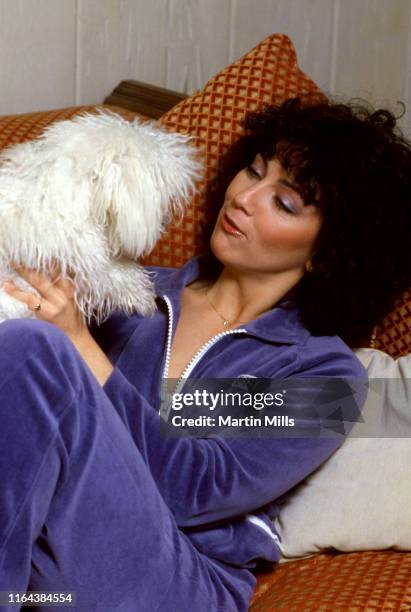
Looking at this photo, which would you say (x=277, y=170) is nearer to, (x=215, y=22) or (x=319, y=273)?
(x=319, y=273)

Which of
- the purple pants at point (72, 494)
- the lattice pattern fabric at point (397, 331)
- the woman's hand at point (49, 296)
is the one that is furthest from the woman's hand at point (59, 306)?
the lattice pattern fabric at point (397, 331)

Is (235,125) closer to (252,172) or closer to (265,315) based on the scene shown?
(252,172)

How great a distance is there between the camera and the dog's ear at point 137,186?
1.13m

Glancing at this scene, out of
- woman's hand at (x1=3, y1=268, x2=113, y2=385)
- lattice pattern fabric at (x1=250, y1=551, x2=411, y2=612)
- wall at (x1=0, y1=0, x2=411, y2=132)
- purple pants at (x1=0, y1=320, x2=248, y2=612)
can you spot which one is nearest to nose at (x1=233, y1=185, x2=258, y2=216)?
woman's hand at (x1=3, y1=268, x2=113, y2=385)

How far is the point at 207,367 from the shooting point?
1392mm

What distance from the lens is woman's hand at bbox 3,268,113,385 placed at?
1209 millimetres

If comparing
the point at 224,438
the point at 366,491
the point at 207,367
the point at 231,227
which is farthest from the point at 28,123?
the point at 366,491

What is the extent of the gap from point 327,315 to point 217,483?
0.35 m

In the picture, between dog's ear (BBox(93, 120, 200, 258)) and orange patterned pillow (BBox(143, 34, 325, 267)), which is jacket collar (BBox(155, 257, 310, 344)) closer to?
orange patterned pillow (BBox(143, 34, 325, 267))

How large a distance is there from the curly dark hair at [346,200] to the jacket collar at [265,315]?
2cm

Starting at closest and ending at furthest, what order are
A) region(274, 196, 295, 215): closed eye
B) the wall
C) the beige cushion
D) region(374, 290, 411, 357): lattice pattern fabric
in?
the beige cushion, region(274, 196, 295, 215): closed eye, region(374, 290, 411, 357): lattice pattern fabric, the wall

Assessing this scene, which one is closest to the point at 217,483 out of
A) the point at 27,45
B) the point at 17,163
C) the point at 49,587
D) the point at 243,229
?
the point at 49,587

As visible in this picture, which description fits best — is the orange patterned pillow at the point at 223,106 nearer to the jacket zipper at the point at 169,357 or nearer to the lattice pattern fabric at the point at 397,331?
the jacket zipper at the point at 169,357

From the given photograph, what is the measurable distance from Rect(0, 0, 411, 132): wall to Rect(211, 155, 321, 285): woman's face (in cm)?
64
